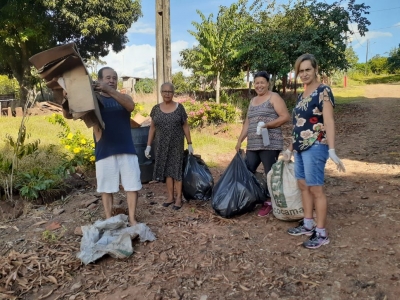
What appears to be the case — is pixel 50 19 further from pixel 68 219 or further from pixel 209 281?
pixel 209 281

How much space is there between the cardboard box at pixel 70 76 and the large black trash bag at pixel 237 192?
1610mm

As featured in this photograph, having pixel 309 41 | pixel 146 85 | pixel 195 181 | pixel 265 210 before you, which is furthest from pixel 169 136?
pixel 146 85

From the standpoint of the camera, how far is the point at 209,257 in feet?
9.37

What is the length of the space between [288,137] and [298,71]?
21.5 feet

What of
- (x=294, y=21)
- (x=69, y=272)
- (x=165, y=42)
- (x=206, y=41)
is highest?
(x=294, y=21)

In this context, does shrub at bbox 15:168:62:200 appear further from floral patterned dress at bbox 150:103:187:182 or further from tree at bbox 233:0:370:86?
tree at bbox 233:0:370:86

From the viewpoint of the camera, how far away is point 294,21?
1420cm

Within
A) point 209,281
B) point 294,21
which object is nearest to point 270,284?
point 209,281

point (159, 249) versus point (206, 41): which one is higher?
point (206, 41)

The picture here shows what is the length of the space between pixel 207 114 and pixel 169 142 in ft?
19.2

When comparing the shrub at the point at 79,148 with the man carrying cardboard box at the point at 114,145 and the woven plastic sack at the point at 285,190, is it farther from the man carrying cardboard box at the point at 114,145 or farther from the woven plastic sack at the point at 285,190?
the woven plastic sack at the point at 285,190

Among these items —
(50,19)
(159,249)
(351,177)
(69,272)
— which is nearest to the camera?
(69,272)

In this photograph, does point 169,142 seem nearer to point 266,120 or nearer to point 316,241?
point 266,120

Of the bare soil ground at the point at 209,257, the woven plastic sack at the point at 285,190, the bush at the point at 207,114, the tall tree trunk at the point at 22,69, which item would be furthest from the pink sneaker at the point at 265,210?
the tall tree trunk at the point at 22,69
